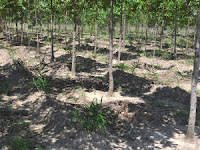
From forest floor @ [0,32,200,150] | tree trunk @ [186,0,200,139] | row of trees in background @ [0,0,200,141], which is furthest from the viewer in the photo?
row of trees in background @ [0,0,200,141]

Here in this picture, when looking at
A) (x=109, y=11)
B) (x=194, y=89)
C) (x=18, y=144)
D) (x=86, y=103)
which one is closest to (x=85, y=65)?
(x=86, y=103)

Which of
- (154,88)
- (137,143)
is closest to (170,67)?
(154,88)

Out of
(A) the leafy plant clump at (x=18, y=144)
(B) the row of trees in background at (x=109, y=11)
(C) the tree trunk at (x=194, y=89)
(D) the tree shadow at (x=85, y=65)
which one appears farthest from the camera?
(D) the tree shadow at (x=85, y=65)

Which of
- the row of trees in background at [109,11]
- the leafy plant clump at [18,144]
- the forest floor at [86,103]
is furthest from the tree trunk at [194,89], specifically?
the leafy plant clump at [18,144]

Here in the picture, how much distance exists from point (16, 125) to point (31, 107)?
76.2 inches

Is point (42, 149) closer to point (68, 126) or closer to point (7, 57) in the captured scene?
point (68, 126)

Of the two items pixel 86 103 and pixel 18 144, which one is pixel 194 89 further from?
pixel 18 144

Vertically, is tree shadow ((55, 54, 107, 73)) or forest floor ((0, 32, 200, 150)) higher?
tree shadow ((55, 54, 107, 73))

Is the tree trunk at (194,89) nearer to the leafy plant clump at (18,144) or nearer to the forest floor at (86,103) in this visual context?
the forest floor at (86,103)

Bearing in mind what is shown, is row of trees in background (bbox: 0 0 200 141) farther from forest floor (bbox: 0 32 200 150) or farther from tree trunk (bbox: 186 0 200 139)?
forest floor (bbox: 0 32 200 150)

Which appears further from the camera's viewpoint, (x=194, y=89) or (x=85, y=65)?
(x=85, y=65)

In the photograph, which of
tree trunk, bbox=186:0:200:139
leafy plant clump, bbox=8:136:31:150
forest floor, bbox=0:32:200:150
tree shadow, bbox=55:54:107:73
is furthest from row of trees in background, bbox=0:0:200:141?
leafy plant clump, bbox=8:136:31:150

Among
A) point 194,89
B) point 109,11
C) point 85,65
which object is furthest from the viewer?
point 109,11

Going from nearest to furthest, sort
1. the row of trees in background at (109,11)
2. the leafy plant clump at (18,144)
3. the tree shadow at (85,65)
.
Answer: the leafy plant clump at (18,144), the row of trees in background at (109,11), the tree shadow at (85,65)
